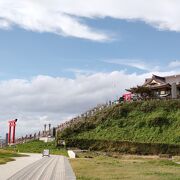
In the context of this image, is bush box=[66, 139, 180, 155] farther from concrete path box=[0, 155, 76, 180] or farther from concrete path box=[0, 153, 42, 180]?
concrete path box=[0, 155, 76, 180]

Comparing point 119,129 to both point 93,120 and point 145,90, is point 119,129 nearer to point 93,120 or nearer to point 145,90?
point 93,120

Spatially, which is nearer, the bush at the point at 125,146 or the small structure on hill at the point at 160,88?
the bush at the point at 125,146

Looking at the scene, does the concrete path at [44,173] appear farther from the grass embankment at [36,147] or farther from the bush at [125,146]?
the grass embankment at [36,147]

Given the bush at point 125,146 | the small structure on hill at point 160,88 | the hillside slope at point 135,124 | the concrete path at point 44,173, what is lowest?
the concrete path at point 44,173

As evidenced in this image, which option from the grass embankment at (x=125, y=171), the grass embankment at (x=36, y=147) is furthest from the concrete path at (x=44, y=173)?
the grass embankment at (x=36, y=147)

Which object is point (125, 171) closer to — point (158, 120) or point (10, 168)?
point (10, 168)

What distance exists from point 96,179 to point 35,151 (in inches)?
1651

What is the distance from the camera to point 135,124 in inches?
2539

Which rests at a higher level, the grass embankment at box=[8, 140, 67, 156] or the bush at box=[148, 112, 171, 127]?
the bush at box=[148, 112, 171, 127]

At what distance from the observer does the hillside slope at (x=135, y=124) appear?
197 feet

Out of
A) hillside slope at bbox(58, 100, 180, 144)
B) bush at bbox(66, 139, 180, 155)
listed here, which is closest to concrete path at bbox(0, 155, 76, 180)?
bush at bbox(66, 139, 180, 155)

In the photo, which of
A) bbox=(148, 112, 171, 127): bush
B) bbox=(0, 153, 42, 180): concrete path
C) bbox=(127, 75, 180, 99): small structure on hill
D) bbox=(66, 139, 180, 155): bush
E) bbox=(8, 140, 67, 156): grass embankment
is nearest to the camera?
bbox=(0, 153, 42, 180): concrete path

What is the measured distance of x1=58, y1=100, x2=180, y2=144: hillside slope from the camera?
60.1 meters

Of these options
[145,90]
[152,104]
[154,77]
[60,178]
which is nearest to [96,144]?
[152,104]
